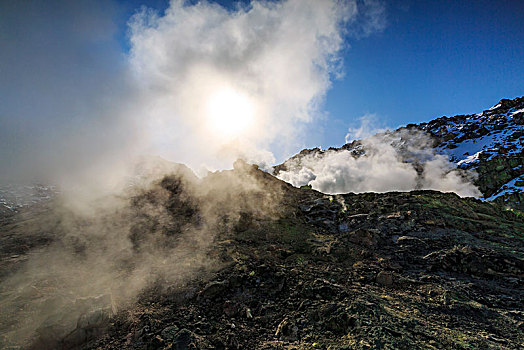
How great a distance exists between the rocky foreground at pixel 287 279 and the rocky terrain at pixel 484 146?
85761 mm

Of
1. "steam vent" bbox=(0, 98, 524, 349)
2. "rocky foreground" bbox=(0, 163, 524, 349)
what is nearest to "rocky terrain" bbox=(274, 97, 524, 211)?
"steam vent" bbox=(0, 98, 524, 349)

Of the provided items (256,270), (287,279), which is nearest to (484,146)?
(287,279)

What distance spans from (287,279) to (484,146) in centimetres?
13876

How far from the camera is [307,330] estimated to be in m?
8.34

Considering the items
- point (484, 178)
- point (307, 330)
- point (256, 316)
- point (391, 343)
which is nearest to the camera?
point (391, 343)

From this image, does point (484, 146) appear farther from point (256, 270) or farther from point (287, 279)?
point (256, 270)

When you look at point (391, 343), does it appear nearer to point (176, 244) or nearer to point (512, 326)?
point (512, 326)

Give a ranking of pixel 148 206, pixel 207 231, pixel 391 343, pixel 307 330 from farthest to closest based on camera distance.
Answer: pixel 148 206 → pixel 207 231 → pixel 307 330 → pixel 391 343

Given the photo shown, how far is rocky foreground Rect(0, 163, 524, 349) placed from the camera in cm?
807

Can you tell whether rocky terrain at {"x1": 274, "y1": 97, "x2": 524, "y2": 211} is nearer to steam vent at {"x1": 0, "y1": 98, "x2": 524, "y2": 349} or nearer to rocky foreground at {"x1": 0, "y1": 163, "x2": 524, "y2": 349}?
steam vent at {"x1": 0, "y1": 98, "x2": 524, "y2": 349}

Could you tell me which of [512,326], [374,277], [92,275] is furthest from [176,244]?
[512,326]

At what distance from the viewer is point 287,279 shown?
37.7 feet

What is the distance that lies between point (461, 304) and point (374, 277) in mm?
3604

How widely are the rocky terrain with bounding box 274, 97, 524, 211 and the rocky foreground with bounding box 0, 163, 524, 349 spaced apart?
85761 millimetres
